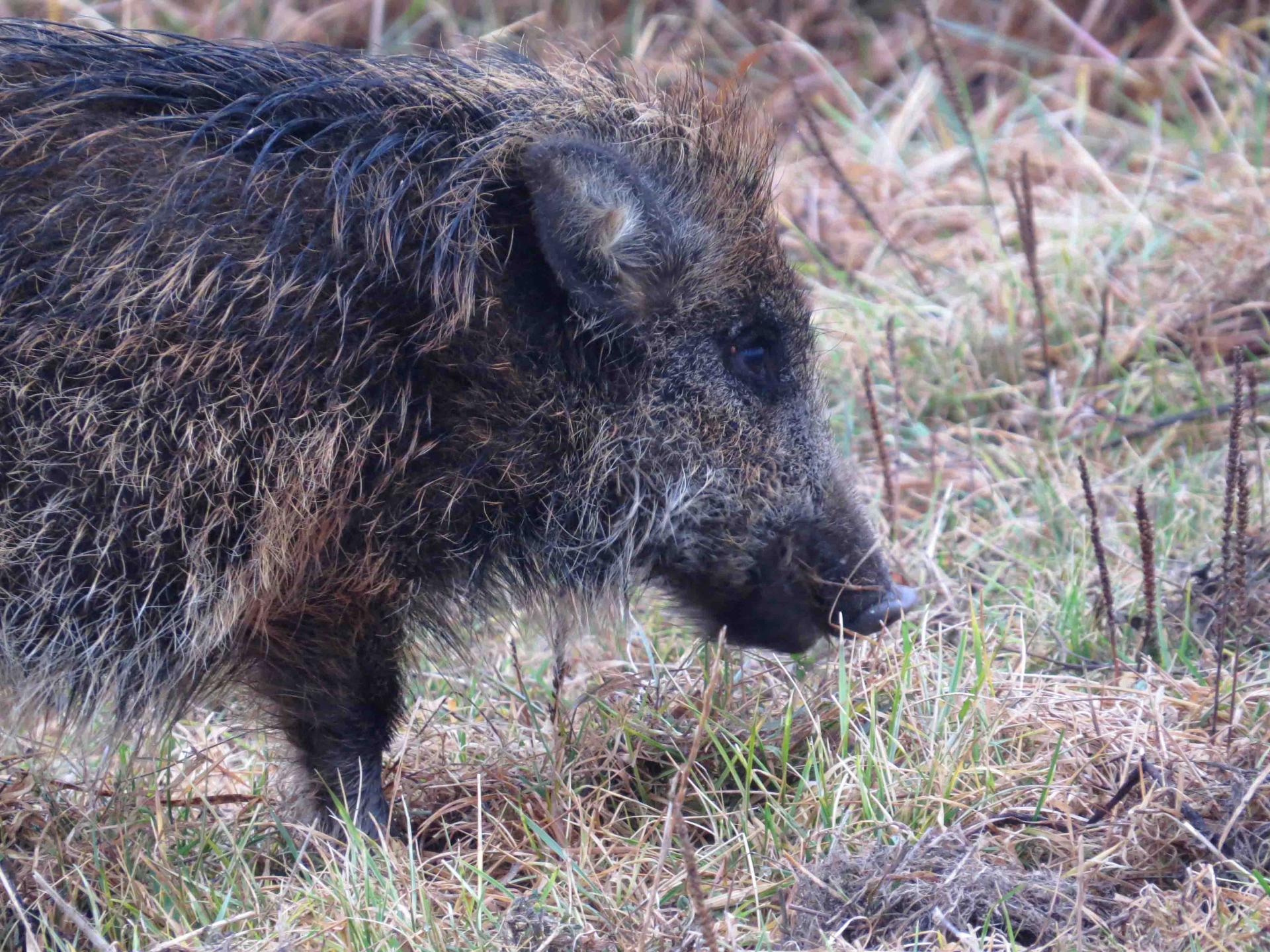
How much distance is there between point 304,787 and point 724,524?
3.58ft

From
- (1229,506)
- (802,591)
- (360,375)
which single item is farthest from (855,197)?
(360,375)

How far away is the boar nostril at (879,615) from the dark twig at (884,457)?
2.19 ft

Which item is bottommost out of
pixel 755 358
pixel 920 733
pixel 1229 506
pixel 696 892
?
pixel 920 733

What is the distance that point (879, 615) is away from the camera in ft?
10.6

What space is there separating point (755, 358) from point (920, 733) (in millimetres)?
890

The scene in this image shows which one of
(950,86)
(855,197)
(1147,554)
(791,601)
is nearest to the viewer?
(1147,554)

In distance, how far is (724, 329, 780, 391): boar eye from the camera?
3.15m

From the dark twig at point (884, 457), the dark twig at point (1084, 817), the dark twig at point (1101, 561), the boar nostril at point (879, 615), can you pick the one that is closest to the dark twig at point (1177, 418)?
the dark twig at point (884, 457)

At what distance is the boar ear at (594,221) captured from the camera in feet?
9.42

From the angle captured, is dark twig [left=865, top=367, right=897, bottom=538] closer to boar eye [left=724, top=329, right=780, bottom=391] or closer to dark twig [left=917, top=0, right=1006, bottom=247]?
boar eye [left=724, top=329, right=780, bottom=391]

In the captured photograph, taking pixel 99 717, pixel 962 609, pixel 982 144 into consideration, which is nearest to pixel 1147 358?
pixel 962 609

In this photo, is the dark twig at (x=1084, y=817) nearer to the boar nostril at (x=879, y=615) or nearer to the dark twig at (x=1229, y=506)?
the dark twig at (x=1229, y=506)

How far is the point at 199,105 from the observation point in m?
2.94

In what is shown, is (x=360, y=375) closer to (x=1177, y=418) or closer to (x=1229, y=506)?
(x=1229, y=506)
